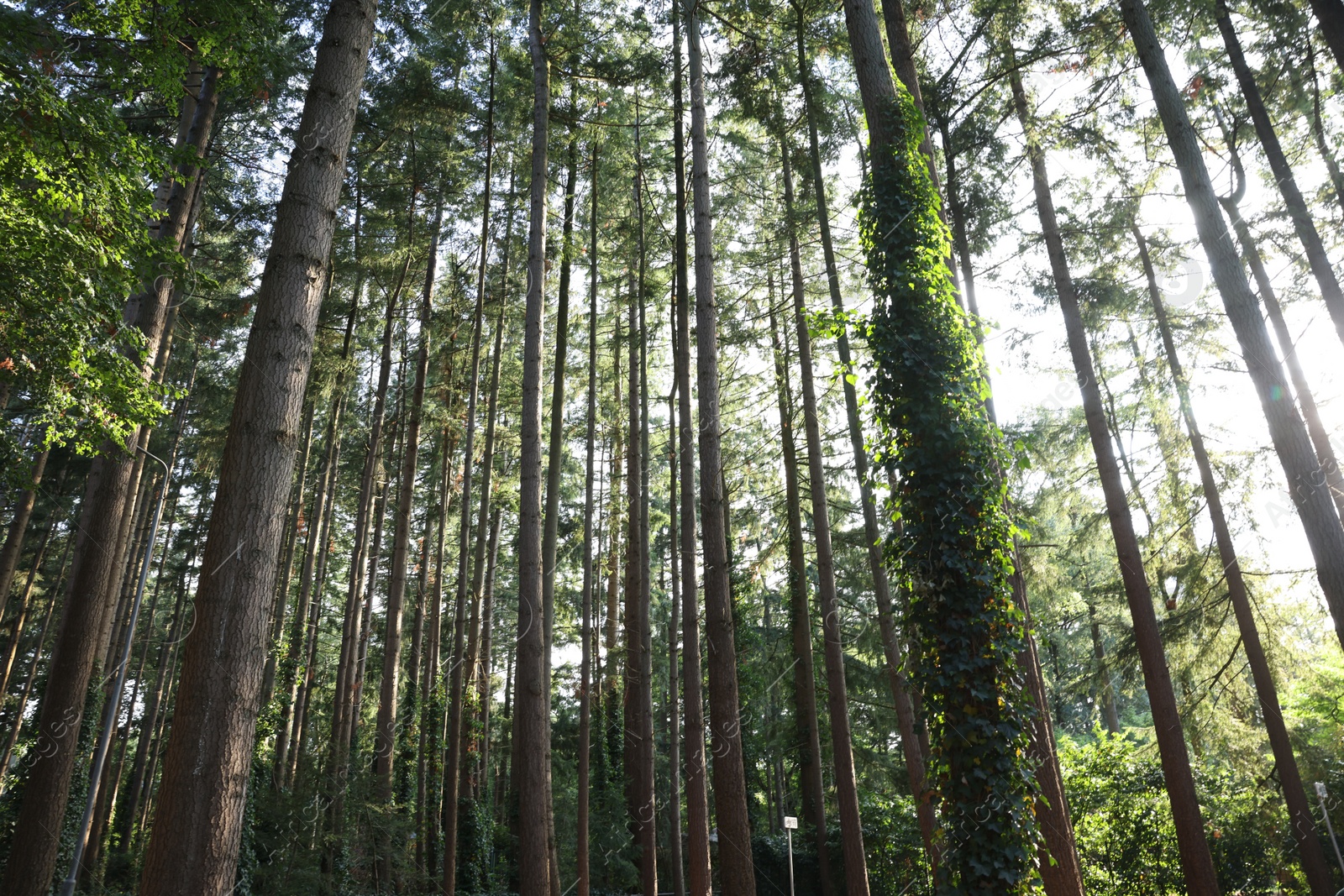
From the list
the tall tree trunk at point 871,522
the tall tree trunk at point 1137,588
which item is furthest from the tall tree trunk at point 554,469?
the tall tree trunk at point 1137,588

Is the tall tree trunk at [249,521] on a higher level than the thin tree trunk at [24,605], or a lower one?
lower

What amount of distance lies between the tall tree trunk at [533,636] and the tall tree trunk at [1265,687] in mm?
10502

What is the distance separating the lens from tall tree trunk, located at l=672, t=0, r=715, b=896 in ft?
26.8

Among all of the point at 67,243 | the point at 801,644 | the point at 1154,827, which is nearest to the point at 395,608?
the point at 67,243

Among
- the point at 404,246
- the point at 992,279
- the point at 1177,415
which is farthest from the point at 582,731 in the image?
the point at 1177,415

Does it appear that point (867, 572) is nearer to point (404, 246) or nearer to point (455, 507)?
Answer: point (404, 246)

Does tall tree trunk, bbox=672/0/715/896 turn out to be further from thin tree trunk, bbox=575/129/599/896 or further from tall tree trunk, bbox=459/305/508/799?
tall tree trunk, bbox=459/305/508/799

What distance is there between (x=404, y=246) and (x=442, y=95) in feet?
9.83

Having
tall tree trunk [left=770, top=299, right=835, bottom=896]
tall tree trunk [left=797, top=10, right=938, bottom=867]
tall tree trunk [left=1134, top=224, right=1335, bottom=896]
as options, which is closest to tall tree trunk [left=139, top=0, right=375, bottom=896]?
tall tree trunk [left=797, top=10, right=938, bottom=867]

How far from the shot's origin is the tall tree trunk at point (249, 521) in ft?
10.3

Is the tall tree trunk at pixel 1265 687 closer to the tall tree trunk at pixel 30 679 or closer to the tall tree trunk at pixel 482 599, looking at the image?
the tall tree trunk at pixel 482 599

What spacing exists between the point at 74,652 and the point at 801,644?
12.2 metres

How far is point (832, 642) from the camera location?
10547 millimetres

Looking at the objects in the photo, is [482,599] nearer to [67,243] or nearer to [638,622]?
[638,622]
